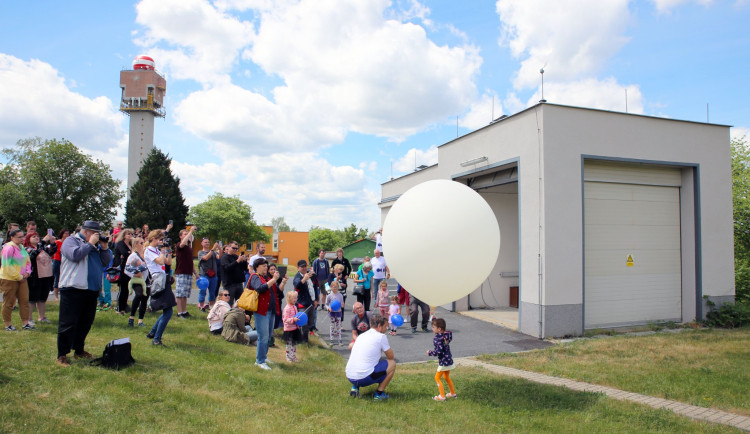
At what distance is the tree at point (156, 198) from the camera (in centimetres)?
4056

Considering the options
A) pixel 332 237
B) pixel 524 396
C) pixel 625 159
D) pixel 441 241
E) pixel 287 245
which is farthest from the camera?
pixel 332 237

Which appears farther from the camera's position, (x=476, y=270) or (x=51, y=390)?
(x=476, y=270)

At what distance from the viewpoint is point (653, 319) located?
1244 cm

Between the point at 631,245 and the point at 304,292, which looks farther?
the point at 631,245

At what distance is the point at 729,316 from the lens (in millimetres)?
12164

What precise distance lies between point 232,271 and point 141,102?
55561 mm

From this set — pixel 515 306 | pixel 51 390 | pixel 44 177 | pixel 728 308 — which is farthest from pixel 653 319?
pixel 44 177

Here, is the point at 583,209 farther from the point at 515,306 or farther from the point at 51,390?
the point at 51,390

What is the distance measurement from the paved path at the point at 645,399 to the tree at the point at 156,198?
38708 mm

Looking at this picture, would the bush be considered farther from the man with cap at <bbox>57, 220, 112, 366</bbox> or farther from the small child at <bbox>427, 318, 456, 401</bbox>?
the man with cap at <bbox>57, 220, 112, 366</bbox>

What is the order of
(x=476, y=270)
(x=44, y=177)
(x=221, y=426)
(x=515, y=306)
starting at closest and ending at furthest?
(x=221, y=426), (x=476, y=270), (x=515, y=306), (x=44, y=177)

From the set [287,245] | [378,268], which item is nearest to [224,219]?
[287,245]

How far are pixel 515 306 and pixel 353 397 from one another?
1083 centimetres

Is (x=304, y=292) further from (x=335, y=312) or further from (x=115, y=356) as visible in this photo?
(x=115, y=356)
